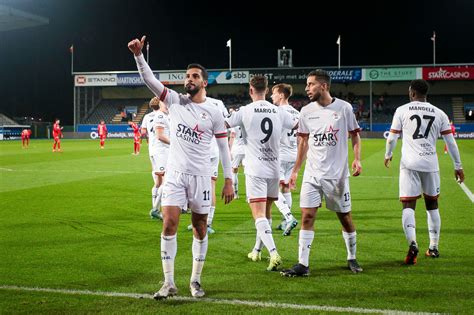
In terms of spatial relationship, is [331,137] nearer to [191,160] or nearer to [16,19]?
[191,160]

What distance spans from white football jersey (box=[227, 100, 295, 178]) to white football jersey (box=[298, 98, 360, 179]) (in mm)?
631

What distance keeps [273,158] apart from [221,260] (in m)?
1.55

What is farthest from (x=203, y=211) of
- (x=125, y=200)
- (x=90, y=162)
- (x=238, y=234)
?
(x=90, y=162)

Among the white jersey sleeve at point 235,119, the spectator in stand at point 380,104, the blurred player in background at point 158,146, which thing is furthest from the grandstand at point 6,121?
the white jersey sleeve at point 235,119

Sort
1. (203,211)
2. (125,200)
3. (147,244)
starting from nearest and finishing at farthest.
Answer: (203,211)
(147,244)
(125,200)

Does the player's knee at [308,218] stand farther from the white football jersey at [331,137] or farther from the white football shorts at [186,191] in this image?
the white football shorts at [186,191]

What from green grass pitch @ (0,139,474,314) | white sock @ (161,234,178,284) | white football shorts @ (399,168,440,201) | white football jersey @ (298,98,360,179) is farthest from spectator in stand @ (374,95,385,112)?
white sock @ (161,234,178,284)

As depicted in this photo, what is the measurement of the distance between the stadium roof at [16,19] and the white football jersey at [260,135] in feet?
119

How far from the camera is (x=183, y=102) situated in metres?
Result: 5.60

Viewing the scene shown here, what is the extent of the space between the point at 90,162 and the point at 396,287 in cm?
2148

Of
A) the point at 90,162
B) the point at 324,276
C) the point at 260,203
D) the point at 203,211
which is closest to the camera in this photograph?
the point at 203,211

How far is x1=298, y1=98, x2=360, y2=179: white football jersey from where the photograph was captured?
630 centimetres

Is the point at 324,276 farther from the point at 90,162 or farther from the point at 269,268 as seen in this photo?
the point at 90,162

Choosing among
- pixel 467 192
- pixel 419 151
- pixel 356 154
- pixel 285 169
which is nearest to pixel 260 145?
pixel 356 154
